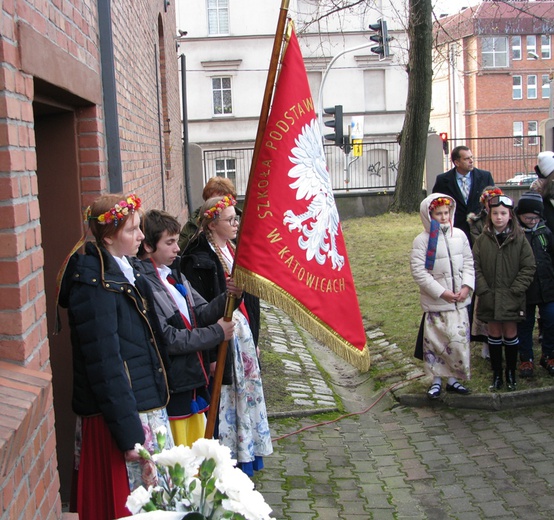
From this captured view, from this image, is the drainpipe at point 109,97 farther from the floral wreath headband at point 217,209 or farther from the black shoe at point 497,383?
the black shoe at point 497,383

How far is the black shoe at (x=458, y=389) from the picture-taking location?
6887 mm

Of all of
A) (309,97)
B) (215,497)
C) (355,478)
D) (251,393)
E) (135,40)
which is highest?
(135,40)

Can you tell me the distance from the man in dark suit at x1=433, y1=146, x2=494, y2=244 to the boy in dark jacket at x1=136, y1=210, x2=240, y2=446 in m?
4.38

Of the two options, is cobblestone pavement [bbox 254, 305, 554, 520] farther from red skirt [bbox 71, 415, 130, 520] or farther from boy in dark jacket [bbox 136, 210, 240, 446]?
red skirt [bbox 71, 415, 130, 520]

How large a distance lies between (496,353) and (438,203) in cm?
134

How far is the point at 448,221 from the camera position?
6.77 metres

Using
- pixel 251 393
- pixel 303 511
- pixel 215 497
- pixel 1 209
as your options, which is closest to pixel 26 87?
pixel 1 209

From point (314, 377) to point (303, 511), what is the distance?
10.6 ft

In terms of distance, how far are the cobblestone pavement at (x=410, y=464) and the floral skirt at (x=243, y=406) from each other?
37 centimetres

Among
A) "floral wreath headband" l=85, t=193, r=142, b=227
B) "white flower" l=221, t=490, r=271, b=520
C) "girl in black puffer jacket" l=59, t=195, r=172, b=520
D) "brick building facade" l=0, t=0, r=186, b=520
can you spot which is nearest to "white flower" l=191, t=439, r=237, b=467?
"white flower" l=221, t=490, r=271, b=520

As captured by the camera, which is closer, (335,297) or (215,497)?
(215,497)

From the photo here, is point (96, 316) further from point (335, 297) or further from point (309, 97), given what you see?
point (309, 97)

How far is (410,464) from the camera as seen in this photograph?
19.1 ft

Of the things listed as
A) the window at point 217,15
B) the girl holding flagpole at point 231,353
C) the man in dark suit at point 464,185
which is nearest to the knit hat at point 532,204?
the man in dark suit at point 464,185
